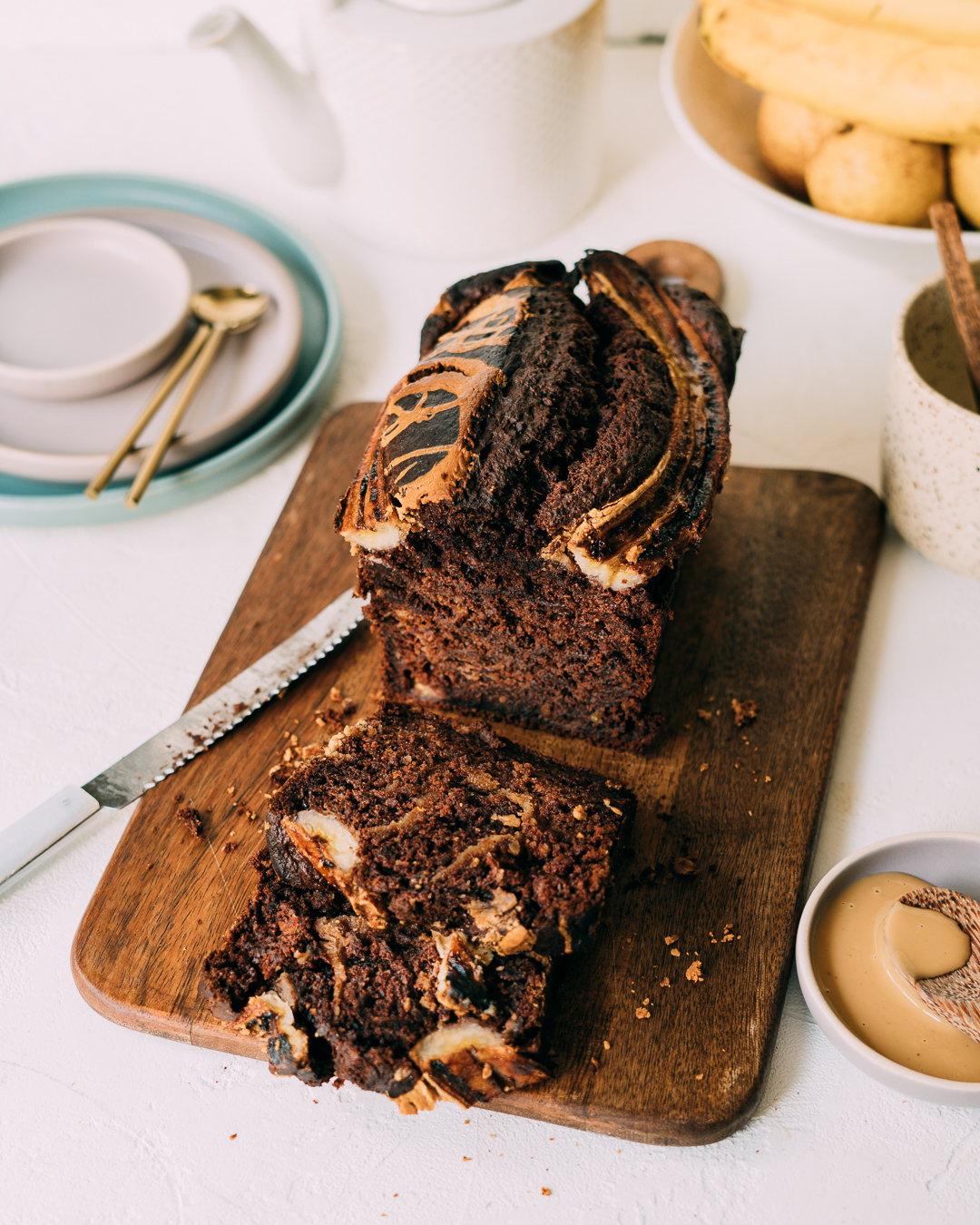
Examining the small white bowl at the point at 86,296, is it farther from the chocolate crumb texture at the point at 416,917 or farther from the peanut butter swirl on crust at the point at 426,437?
the chocolate crumb texture at the point at 416,917

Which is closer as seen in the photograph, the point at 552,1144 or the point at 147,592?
the point at 552,1144

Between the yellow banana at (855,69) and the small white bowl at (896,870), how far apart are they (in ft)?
5.13

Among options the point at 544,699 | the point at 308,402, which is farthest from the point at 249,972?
the point at 308,402

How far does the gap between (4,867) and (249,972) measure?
52cm

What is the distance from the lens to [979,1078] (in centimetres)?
150

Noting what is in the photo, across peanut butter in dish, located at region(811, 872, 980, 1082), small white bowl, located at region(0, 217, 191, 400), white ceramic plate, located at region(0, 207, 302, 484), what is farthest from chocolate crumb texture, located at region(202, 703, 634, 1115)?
small white bowl, located at region(0, 217, 191, 400)

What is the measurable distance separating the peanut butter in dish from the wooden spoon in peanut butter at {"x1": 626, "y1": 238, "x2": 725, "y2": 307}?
164 cm

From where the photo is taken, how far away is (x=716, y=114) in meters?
2.78

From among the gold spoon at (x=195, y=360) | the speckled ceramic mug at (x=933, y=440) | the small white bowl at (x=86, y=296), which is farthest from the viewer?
the small white bowl at (x=86, y=296)

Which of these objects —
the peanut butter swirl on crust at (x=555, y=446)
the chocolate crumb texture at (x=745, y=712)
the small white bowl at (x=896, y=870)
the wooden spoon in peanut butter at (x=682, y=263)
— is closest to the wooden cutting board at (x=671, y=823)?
the chocolate crumb texture at (x=745, y=712)

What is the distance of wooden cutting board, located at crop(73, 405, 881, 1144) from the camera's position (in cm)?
162

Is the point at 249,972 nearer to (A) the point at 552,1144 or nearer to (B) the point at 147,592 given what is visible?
(A) the point at 552,1144

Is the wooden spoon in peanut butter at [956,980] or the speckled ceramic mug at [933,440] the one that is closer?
the wooden spoon in peanut butter at [956,980]

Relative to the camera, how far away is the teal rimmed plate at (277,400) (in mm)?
2434
